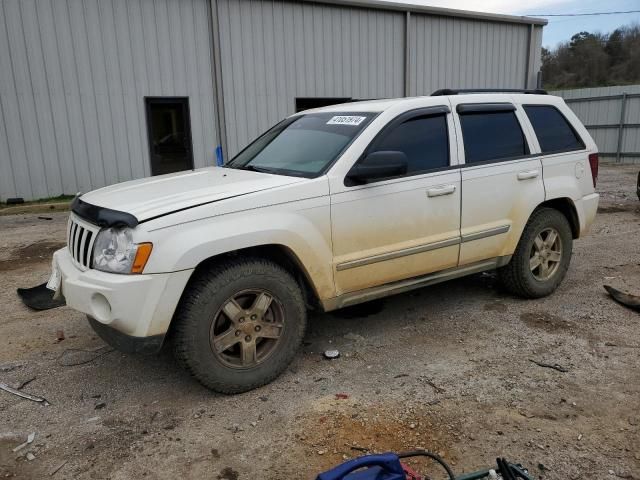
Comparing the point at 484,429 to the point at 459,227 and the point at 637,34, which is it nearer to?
the point at 459,227

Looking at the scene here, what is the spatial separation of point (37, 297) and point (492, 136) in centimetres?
450

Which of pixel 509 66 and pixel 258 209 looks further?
pixel 509 66

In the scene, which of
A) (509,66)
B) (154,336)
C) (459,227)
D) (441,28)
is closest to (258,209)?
(154,336)

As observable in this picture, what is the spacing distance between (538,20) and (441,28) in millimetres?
3836

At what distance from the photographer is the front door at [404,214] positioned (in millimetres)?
3588

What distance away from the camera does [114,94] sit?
11.4 meters

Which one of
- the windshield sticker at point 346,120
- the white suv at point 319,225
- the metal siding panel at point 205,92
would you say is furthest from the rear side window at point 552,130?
the metal siding panel at point 205,92

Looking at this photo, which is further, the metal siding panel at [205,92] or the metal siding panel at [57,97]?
the metal siding panel at [205,92]

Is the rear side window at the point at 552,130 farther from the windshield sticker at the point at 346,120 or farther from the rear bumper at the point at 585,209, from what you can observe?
the windshield sticker at the point at 346,120

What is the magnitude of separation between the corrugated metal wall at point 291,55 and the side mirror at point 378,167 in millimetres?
9500

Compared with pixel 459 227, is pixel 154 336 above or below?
below

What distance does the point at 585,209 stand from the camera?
5055 mm

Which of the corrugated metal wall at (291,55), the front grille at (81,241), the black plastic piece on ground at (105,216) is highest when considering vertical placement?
the corrugated metal wall at (291,55)

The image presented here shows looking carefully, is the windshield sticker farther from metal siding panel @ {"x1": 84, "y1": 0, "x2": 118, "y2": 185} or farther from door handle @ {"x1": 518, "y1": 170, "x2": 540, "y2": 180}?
metal siding panel @ {"x1": 84, "y1": 0, "x2": 118, "y2": 185}
